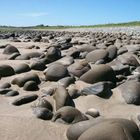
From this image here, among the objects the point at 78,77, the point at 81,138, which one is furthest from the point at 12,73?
the point at 81,138

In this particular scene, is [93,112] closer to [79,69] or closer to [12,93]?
[12,93]

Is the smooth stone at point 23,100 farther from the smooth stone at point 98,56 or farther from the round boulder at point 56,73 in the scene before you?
the smooth stone at point 98,56

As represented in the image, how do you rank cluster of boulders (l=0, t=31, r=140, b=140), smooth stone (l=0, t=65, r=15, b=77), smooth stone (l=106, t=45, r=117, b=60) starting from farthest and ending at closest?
smooth stone (l=106, t=45, r=117, b=60)
smooth stone (l=0, t=65, r=15, b=77)
cluster of boulders (l=0, t=31, r=140, b=140)

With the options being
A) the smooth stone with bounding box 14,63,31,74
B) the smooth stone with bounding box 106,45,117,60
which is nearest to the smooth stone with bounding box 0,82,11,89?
the smooth stone with bounding box 14,63,31,74

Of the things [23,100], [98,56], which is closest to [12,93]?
[23,100]

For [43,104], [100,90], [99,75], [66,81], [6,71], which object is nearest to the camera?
[43,104]

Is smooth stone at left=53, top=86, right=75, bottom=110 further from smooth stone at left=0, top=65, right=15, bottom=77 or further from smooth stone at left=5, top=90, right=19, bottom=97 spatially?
smooth stone at left=0, top=65, right=15, bottom=77

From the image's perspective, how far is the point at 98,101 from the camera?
14.0 feet

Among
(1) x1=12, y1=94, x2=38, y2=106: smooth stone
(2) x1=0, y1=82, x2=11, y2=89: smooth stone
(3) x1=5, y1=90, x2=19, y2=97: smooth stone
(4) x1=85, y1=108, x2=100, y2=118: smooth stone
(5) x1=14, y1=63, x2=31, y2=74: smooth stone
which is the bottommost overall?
(5) x1=14, y1=63, x2=31, y2=74: smooth stone

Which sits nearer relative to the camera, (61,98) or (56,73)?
(61,98)

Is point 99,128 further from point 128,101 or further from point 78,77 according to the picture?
point 78,77

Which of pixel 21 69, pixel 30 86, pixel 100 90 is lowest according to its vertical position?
pixel 21 69

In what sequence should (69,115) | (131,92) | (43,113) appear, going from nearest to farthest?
(69,115)
(43,113)
(131,92)

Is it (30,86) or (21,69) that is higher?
(30,86)
